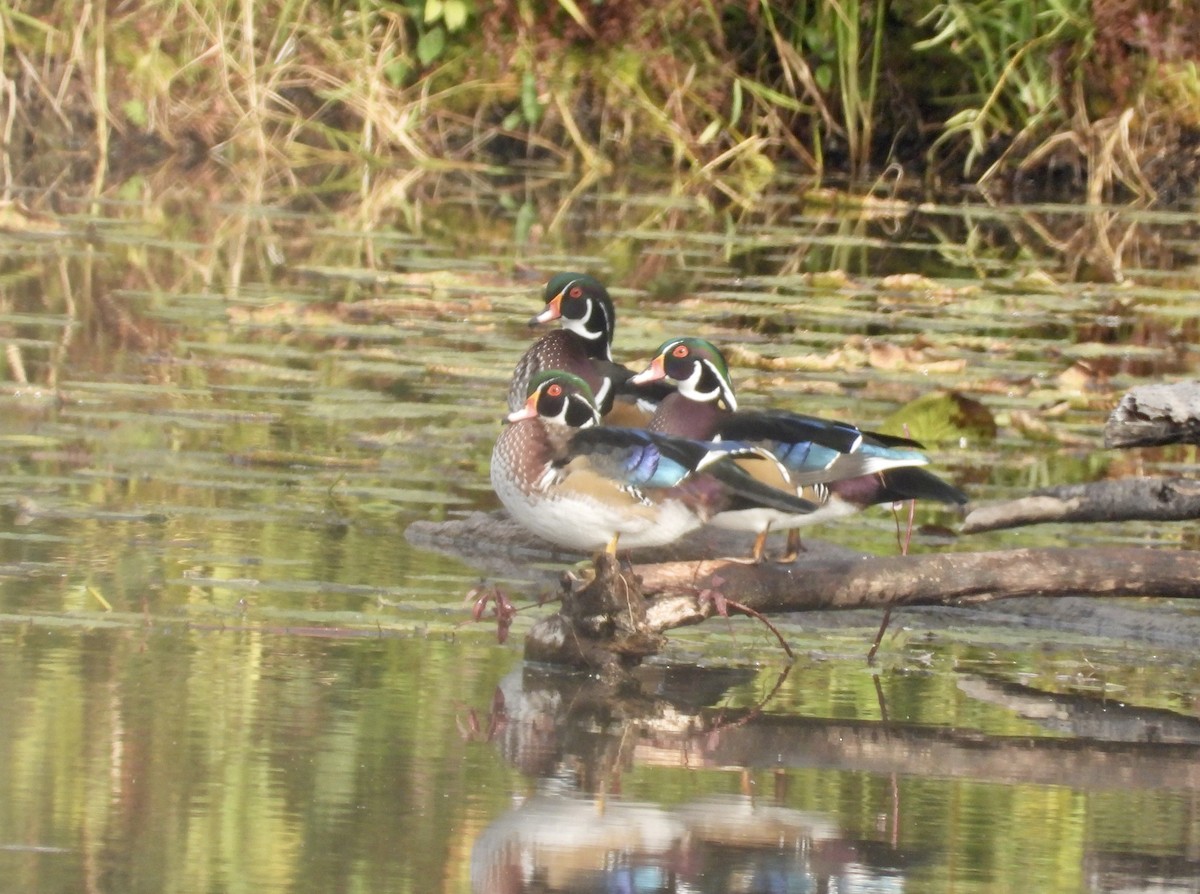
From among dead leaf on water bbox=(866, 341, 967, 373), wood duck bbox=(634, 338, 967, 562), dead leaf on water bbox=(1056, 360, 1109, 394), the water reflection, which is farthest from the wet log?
dead leaf on water bbox=(866, 341, 967, 373)

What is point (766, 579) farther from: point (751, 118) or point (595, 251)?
point (751, 118)

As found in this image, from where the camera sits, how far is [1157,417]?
5273 millimetres

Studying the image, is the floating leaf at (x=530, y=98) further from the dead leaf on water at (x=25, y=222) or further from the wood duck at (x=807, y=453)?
the wood duck at (x=807, y=453)

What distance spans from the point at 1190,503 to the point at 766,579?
960mm

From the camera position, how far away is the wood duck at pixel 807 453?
17.7ft

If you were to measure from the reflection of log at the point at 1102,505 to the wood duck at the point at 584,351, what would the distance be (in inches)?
65.0

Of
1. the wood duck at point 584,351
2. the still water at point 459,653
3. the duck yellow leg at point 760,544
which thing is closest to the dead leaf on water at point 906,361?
the still water at point 459,653

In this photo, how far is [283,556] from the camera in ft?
18.8

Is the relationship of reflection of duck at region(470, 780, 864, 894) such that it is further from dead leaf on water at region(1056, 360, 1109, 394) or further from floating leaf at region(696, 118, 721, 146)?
floating leaf at region(696, 118, 721, 146)

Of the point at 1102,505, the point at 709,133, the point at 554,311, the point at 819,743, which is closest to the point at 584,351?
the point at 554,311

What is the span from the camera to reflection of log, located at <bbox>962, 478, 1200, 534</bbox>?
17.5 ft

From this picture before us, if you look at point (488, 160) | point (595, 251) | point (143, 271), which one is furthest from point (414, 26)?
point (143, 271)

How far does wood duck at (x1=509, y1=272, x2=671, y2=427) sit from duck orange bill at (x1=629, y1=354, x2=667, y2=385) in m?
0.67

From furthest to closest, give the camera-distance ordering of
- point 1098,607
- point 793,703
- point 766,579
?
point 1098,607 < point 766,579 < point 793,703
